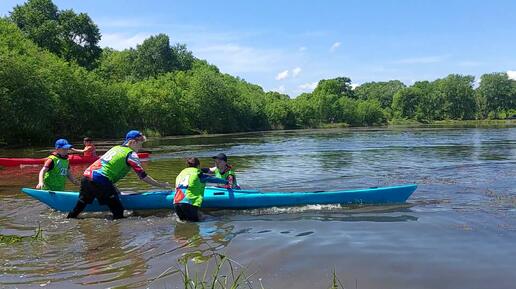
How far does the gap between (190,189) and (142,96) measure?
5137cm

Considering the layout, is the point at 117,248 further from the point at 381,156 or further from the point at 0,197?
the point at 381,156

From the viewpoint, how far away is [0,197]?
40.8 feet

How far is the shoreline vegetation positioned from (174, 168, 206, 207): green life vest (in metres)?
28.1

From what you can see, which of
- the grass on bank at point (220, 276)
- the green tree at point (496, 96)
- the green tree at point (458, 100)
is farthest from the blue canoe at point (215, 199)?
the green tree at point (496, 96)

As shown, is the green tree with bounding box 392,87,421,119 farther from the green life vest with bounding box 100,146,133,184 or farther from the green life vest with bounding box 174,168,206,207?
the green life vest with bounding box 100,146,133,184

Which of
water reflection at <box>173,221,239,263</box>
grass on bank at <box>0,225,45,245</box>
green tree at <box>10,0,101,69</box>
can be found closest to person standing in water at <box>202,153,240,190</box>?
water reflection at <box>173,221,239,263</box>

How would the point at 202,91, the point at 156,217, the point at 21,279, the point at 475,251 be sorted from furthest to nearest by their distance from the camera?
the point at 202,91, the point at 156,217, the point at 475,251, the point at 21,279

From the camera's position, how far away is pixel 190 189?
29.1 feet

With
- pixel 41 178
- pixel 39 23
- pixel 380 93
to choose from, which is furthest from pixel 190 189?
pixel 380 93

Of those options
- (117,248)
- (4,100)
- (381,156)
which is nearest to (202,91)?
(4,100)

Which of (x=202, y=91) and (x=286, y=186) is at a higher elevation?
(x=202, y=91)

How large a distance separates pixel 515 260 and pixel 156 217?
250 inches

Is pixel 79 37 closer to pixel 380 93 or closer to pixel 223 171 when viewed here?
pixel 223 171

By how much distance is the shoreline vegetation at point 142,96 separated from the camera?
3512 centimetres
